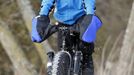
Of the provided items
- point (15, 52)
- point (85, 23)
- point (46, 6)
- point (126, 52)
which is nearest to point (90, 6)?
point (85, 23)

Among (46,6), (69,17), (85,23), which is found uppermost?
(46,6)

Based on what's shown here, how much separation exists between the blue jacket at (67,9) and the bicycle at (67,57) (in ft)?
0.32

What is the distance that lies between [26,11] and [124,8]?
8739mm

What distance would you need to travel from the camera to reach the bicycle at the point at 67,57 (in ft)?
22.5

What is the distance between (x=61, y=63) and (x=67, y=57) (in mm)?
101

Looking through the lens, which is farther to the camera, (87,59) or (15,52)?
(15,52)

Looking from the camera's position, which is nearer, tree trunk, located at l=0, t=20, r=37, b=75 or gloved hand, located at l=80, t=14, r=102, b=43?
gloved hand, located at l=80, t=14, r=102, b=43

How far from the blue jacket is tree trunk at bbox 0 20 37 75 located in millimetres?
4132

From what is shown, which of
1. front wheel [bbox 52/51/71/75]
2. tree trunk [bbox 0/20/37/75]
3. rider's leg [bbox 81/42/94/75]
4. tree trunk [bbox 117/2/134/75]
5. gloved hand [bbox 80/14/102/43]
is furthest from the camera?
tree trunk [bbox 0/20/37/75]

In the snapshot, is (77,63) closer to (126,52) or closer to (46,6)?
(46,6)

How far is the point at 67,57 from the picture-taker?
6941 mm

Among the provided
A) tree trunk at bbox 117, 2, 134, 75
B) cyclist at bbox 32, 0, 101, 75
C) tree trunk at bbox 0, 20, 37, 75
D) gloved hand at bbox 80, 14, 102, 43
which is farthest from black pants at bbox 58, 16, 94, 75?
tree trunk at bbox 0, 20, 37, 75

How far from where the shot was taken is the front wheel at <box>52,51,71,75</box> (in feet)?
22.4

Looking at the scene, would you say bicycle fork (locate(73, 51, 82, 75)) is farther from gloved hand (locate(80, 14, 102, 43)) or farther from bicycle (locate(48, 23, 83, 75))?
gloved hand (locate(80, 14, 102, 43))
